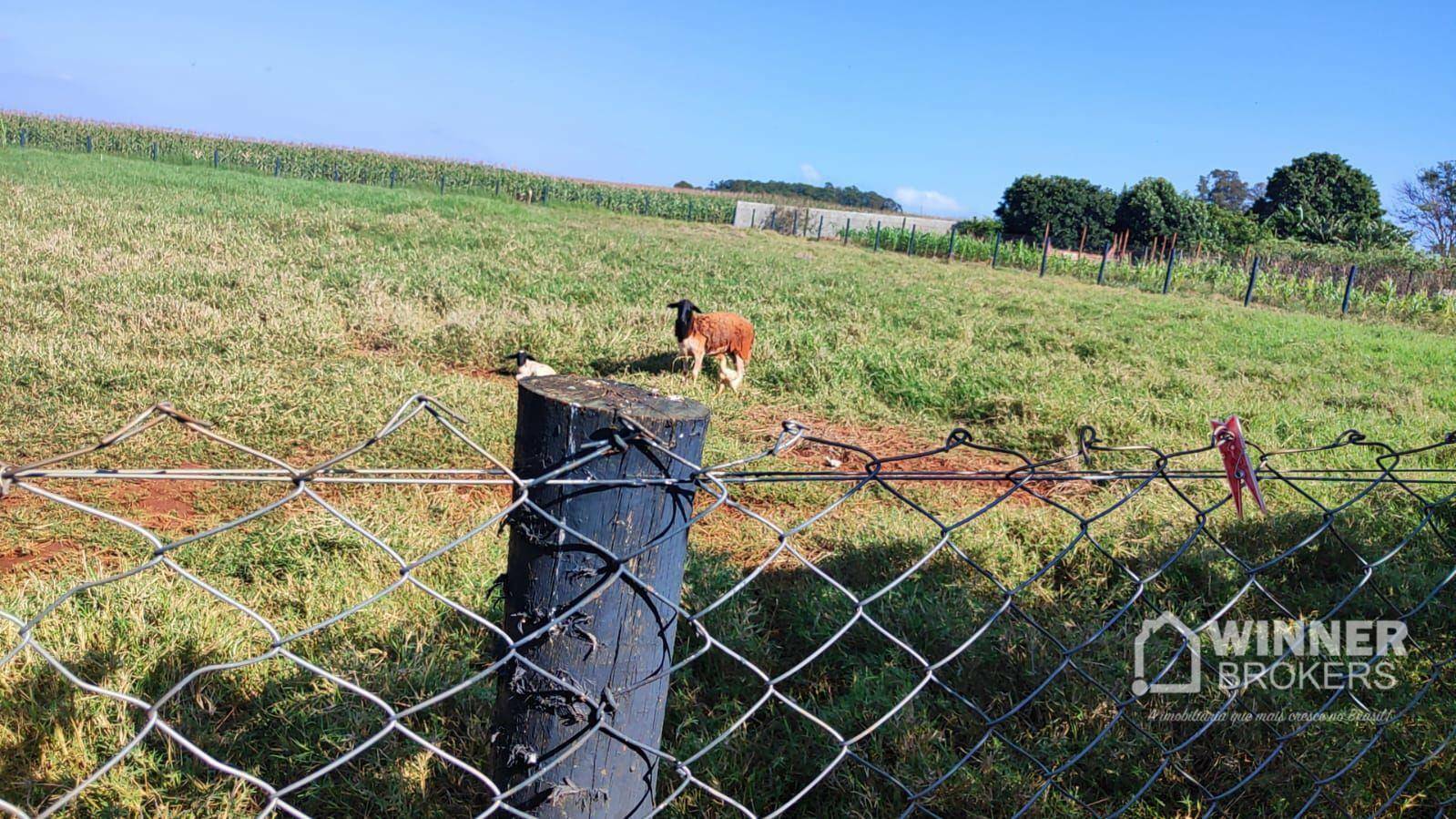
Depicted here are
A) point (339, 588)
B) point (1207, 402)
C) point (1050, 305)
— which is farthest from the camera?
point (1050, 305)

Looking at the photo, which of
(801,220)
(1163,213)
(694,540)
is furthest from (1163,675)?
(801,220)

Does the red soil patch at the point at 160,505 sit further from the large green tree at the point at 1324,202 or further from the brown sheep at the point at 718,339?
the large green tree at the point at 1324,202

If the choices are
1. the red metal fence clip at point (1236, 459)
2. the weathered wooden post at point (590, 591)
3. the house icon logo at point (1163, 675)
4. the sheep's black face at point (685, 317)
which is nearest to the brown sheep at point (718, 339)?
the sheep's black face at point (685, 317)

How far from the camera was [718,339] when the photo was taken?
6.65m

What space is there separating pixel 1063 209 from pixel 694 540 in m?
33.1

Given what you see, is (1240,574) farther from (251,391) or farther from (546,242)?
(546,242)

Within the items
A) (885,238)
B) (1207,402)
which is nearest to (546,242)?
(1207,402)

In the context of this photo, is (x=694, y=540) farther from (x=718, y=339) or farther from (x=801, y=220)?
(x=801, y=220)

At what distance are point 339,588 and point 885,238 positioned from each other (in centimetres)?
2810

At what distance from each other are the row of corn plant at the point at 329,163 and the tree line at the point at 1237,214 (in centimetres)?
1372

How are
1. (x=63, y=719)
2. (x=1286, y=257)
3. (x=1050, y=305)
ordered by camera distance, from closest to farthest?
(x=63, y=719), (x=1050, y=305), (x=1286, y=257)

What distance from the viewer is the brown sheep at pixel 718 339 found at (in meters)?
6.64

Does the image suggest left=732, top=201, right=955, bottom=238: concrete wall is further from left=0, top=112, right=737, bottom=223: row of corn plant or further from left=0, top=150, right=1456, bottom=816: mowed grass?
left=0, top=150, right=1456, bottom=816: mowed grass

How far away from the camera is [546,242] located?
537 inches
